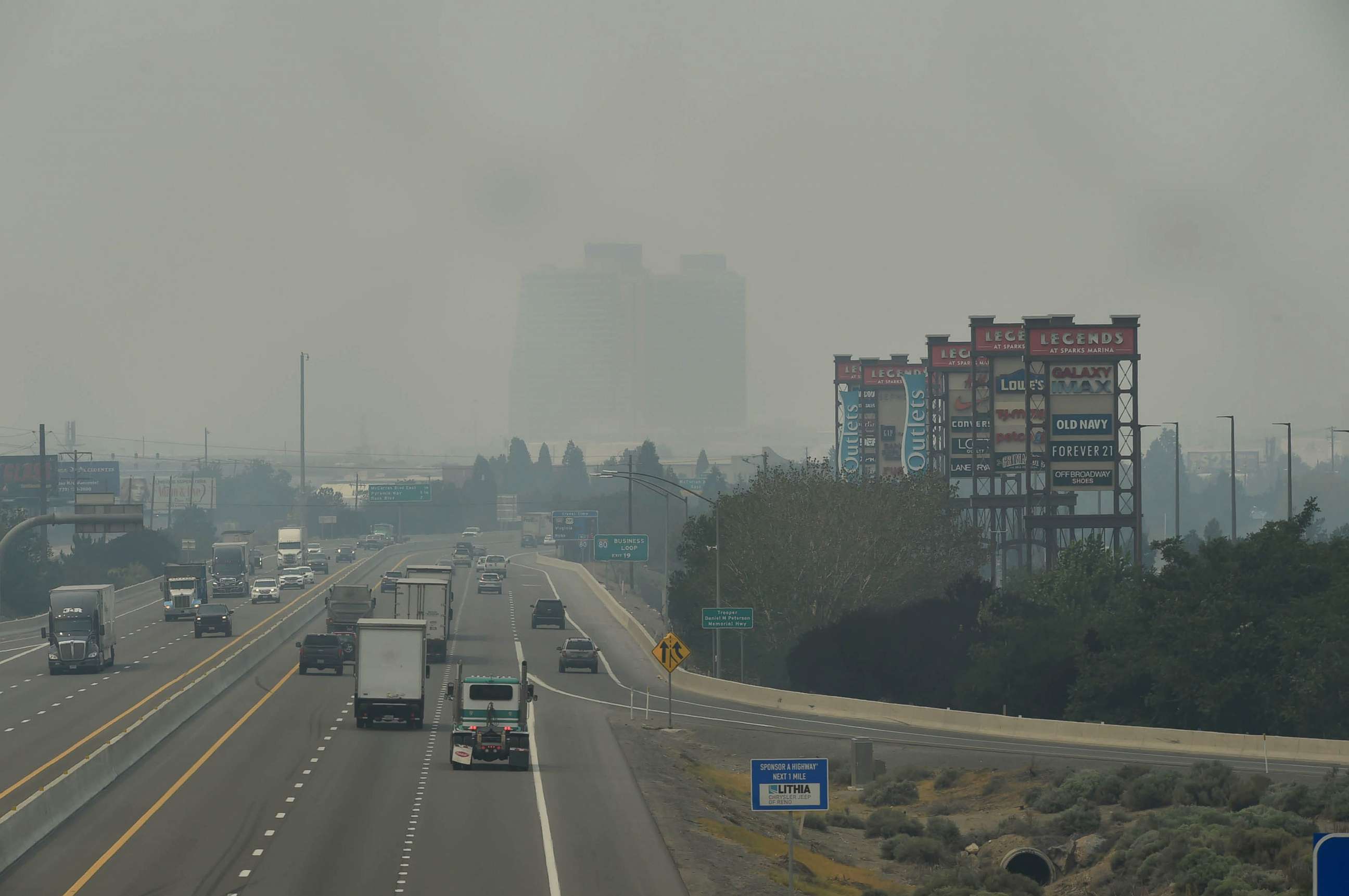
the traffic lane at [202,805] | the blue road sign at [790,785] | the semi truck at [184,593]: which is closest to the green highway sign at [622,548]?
the semi truck at [184,593]

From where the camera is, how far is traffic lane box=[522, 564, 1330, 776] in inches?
2162

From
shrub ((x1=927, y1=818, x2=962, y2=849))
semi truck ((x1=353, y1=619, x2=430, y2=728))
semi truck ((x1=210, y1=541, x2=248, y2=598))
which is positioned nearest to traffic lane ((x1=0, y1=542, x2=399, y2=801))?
semi truck ((x1=353, y1=619, x2=430, y2=728))

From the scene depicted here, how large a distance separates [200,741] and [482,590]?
85570 mm

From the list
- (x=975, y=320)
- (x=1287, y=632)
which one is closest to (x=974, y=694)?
(x=1287, y=632)

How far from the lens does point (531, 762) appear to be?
51.0 meters

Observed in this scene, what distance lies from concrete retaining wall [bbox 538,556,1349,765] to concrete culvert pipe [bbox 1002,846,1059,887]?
13.7 metres

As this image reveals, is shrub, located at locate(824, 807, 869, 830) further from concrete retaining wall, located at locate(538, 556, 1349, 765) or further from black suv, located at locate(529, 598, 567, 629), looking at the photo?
black suv, located at locate(529, 598, 567, 629)

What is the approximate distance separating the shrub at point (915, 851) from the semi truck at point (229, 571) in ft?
317

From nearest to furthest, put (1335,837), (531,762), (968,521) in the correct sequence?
(1335,837) < (531,762) < (968,521)

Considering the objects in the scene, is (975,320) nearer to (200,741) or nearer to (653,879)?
(200,741)

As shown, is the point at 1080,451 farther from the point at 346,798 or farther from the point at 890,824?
the point at 346,798

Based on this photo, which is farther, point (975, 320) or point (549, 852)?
point (975, 320)

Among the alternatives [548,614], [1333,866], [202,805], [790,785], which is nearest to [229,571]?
[548,614]

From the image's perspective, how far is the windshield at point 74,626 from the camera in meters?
76.0
